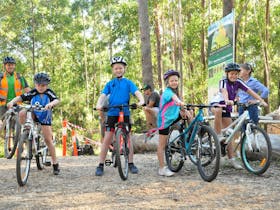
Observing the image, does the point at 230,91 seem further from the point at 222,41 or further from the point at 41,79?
the point at 222,41

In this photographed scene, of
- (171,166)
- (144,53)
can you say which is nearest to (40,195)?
(171,166)

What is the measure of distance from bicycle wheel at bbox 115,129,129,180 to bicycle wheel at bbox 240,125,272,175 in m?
1.76

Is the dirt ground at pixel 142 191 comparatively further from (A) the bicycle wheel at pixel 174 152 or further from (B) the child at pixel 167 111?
(B) the child at pixel 167 111

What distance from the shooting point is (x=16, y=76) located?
8.68 metres

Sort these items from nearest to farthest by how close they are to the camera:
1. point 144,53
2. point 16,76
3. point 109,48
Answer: point 16,76 → point 144,53 → point 109,48

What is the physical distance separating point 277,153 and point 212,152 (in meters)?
2.14

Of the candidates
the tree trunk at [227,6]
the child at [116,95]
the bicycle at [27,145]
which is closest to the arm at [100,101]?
the child at [116,95]

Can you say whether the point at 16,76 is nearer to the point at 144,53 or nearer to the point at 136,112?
the point at 144,53

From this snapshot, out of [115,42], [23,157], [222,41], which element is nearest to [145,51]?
[222,41]

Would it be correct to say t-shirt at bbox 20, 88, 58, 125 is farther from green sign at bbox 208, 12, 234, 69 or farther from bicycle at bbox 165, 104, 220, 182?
green sign at bbox 208, 12, 234, 69

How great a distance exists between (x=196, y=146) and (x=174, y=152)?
514 mm

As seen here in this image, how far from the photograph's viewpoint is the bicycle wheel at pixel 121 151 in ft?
19.4

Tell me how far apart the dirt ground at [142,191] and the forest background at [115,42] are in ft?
59.0

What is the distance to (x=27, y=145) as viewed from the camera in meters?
5.87
